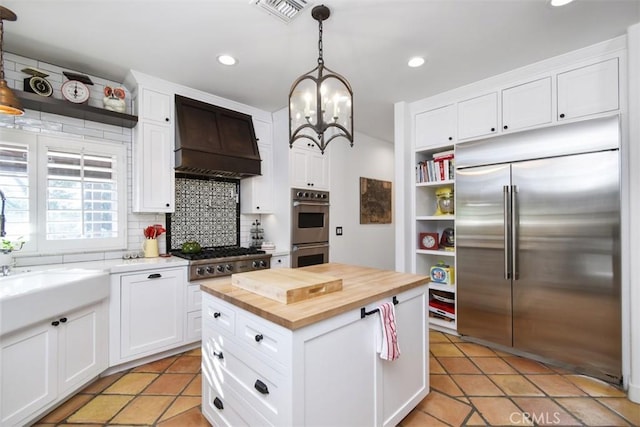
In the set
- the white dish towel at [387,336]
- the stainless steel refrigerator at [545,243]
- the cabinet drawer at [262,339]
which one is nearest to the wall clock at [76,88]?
the cabinet drawer at [262,339]

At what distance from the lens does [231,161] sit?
3.20 meters

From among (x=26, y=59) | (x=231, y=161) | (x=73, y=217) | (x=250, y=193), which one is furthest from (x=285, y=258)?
(x=26, y=59)

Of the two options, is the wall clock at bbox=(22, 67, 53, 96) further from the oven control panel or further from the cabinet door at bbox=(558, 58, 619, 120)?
the cabinet door at bbox=(558, 58, 619, 120)

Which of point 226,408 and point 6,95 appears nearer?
point 226,408

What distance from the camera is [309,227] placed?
12.3 feet

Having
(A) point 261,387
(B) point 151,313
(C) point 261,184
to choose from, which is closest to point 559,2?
(A) point 261,387

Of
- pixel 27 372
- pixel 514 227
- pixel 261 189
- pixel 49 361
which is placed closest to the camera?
pixel 27 372

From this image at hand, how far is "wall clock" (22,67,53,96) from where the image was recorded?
234cm

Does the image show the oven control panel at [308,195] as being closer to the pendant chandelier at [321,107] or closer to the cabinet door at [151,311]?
the cabinet door at [151,311]

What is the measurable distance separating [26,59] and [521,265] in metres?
4.73

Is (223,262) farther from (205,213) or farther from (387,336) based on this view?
(387,336)

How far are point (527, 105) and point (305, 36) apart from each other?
2098mm

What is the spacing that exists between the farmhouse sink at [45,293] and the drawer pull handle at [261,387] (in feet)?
4.80

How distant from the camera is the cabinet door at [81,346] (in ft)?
6.40
